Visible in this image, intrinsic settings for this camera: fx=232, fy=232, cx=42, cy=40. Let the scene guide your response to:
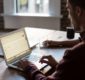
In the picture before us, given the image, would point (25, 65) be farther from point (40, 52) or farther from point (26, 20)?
point (26, 20)

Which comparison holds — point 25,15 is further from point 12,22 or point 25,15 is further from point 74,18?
point 74,18

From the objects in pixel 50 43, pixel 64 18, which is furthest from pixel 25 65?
pixel 64 18

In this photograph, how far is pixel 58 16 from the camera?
378 cm

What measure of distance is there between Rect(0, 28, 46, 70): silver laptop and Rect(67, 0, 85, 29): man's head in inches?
21.4

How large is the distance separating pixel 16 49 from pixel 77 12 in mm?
706

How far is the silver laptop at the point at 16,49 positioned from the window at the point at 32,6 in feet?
6.66

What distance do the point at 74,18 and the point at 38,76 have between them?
461 mm

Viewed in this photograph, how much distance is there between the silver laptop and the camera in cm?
171

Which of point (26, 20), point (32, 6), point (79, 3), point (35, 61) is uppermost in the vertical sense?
point (79, 3)

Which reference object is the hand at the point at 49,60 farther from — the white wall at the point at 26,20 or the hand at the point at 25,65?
the white wall at the point at 26,20

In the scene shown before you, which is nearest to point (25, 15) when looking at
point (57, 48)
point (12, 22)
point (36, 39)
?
point (12, 22)

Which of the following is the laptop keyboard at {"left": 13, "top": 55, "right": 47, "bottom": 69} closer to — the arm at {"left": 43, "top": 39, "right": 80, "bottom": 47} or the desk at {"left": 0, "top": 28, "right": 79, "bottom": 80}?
the desk at {"left": 0, "top": 28, "right": 79, "bottom": 80}

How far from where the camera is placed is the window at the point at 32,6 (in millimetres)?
3933

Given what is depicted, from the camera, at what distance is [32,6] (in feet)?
13.0
